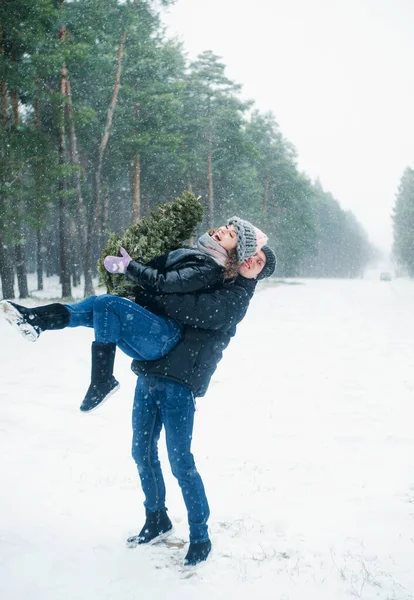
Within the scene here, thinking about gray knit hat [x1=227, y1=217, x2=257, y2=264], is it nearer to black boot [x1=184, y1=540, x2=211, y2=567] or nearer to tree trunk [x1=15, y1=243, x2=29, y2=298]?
black boot [x1=184, y1=540, x2=211, y2=567]

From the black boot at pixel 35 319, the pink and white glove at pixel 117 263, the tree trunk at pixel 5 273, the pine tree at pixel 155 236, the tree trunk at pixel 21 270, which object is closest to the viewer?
the black boot at pixel 35 319

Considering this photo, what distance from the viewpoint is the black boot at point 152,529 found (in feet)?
11.3

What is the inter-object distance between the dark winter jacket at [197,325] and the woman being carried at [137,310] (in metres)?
0.06

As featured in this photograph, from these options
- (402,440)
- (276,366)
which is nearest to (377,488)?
(402,440)

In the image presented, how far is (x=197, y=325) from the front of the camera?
3.03 metres

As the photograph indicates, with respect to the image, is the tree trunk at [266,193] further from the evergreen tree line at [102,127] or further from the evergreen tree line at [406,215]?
the evergreen tree line at [406,215]

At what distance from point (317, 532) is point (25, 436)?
344 cm

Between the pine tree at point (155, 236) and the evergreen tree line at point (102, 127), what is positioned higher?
the evergreen tree line at point (102, 127)

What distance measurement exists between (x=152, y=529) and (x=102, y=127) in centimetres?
2678

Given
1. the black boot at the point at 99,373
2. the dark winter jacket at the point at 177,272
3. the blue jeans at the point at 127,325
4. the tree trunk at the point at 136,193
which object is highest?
the tree trunk at the point at 136,193

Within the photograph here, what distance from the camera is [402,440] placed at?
19.2ft

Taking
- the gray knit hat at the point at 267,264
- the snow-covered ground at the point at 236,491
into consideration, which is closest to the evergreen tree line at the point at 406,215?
the snow-covered ground at the point at 236,491

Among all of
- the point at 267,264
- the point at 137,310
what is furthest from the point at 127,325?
the point at 267,264

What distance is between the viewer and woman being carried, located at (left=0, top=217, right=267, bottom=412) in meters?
2.88
